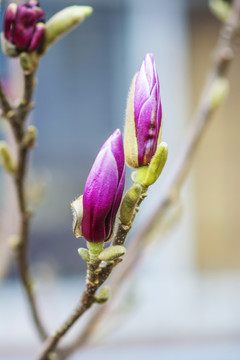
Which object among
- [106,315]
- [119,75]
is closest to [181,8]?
[119,75]

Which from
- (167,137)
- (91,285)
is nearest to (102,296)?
(91,285)

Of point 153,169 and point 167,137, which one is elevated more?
point 153,169

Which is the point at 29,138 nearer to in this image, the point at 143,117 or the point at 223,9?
the point at 143,117

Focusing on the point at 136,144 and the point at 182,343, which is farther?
the point at 182,343

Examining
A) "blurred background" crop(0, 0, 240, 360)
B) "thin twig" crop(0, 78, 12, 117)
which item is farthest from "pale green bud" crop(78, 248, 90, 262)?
"blurred background" crop(0, 0, 240, 360)

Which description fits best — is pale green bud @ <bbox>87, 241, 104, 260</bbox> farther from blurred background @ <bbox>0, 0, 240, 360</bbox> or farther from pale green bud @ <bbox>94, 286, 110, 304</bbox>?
blurred background @ <bbox>0, 0, 240, 360</bbox>

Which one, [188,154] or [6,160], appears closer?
[6,160]

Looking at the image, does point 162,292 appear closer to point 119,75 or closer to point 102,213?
point 119,75
